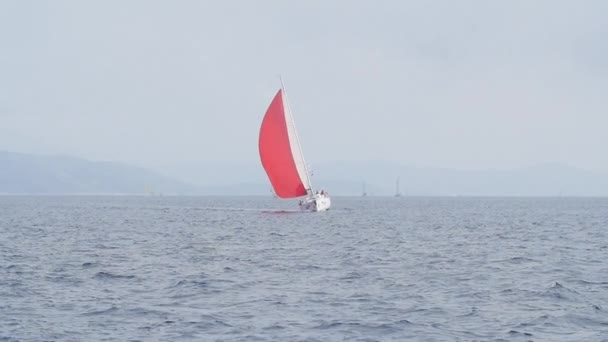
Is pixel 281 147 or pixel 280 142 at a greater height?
pixel 280 142

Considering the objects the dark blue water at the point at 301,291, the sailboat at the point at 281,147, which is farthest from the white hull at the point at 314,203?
the dark blue water at the point at 301,291

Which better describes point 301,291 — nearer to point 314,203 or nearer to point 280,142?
point 280,142

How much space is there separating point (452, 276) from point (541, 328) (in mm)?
9280

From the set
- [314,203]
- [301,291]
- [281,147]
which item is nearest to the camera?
[301,291]

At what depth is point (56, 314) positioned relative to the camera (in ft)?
70.8

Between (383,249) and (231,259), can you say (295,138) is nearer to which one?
(383,249)

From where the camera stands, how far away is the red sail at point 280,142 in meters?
73.2

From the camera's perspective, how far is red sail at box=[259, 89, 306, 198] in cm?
7325

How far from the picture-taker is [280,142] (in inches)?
2886

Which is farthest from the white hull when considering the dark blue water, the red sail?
the dark blue water

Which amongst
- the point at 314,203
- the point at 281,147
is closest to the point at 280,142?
the point at 281,147

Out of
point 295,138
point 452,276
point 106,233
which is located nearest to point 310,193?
A: point 295,138

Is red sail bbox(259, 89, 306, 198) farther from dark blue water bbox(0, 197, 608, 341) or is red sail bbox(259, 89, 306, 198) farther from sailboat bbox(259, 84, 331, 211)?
dark blue water bbox(0, 197, 608, 341)

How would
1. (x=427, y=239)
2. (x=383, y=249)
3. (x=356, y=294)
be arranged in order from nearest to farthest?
(x=356, y=294)
(x=383, y=249)
(x=427, y=239)
